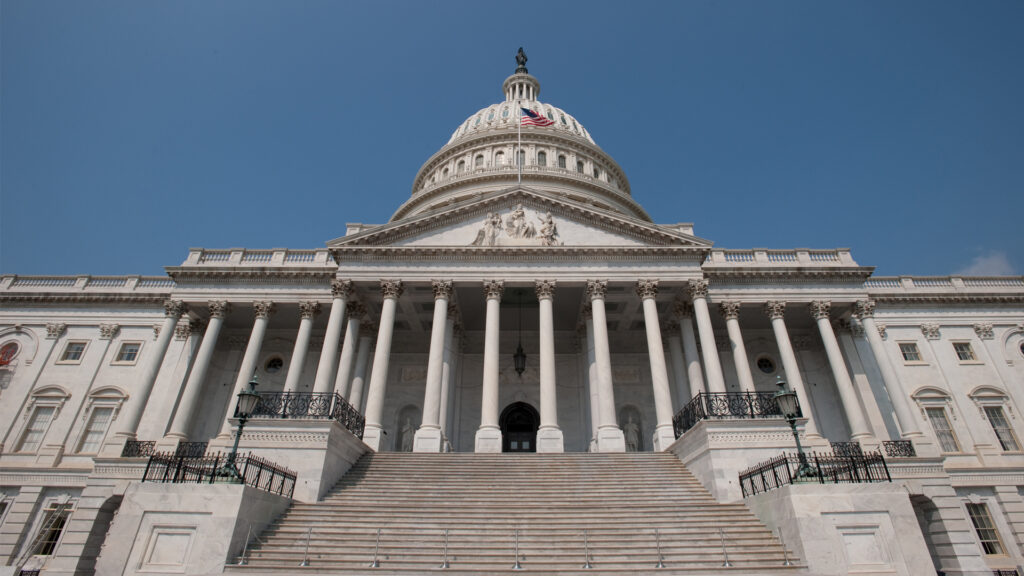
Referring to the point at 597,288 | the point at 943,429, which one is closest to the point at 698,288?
the point at 597,288

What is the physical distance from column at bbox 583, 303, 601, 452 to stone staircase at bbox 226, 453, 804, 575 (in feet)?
13.8

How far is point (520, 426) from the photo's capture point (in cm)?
3244

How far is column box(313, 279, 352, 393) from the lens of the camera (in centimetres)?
2372

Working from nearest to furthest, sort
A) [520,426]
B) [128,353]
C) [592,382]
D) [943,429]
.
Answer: [592,382] → [943,429] → [128,353] → [520,426]

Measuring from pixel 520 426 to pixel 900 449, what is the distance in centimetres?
1929

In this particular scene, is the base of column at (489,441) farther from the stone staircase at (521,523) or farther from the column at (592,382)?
the column at (592,382)

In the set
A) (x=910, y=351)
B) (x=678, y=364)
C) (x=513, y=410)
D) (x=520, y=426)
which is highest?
(x=910, y=351)

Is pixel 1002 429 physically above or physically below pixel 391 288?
below

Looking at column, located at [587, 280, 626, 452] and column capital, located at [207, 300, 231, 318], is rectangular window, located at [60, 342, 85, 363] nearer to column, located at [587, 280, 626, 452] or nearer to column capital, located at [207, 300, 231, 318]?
column capital, located at [207, 300, 231, 318]

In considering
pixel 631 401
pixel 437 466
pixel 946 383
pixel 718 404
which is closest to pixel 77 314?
pixel 437 466

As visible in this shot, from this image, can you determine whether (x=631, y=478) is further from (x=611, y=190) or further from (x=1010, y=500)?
(x=611, y=190)

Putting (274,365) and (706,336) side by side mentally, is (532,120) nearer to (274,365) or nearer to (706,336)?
(706,336)

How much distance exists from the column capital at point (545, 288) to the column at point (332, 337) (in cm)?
945

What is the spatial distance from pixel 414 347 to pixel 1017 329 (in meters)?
36.4
